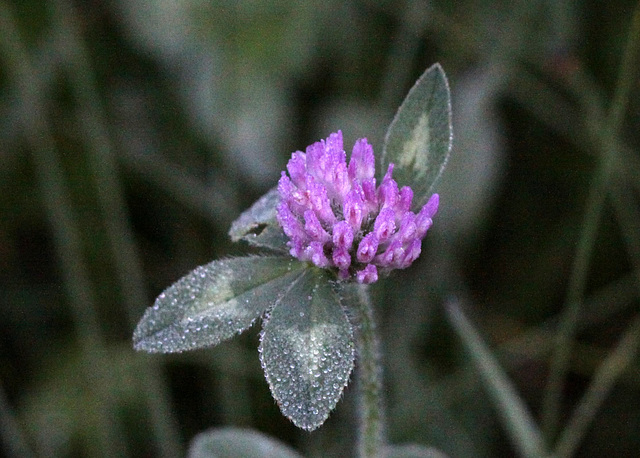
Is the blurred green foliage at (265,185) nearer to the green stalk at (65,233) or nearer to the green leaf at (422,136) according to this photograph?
the green stalk at (65,233)

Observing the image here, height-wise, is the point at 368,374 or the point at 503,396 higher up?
the point at 368,374

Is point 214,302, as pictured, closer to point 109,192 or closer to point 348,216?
point 348,216

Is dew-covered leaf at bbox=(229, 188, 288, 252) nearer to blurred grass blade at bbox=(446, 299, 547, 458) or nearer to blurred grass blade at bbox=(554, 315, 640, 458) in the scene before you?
blurred grass blade at bbox=(446, 299, 547, 458)

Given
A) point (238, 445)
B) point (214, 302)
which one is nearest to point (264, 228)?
point (214, 302)

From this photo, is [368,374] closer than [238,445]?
Yes

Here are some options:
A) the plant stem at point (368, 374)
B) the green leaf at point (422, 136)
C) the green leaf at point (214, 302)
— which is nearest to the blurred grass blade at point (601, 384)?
the plant stem at point (368, 374)

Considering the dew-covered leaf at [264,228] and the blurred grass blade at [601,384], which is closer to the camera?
the dew-covered leaf at [264,228]

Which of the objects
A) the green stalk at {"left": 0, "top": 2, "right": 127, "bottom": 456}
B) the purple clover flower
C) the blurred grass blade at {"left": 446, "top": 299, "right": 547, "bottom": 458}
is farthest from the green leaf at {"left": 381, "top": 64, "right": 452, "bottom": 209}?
the green stalk at {"left": 0, "top": 2, "right": 127, "bottom": 456}
